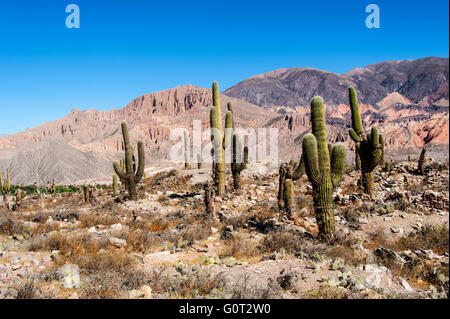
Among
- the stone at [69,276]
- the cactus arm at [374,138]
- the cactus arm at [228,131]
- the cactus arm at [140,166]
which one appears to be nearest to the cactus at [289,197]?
the cactus arm at [374,138]

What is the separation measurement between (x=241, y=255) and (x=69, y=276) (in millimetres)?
3207

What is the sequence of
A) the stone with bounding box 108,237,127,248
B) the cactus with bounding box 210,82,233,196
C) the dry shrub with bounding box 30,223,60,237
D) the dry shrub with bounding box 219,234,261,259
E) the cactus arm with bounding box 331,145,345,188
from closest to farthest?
the dry shrub with bounding box 219,234,261,259
the stone with bounding box 108,237,127,248
the cactus arm with bounding box 331,145,345,188
the dry shrub with bounding box 30,223,60,237
the cactus with bounding box 210,82,233,196

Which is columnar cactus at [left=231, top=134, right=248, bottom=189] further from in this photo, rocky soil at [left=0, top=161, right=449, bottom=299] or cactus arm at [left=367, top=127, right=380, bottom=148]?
cactus arm at [left=367, top=127, right=380, bottom=148]

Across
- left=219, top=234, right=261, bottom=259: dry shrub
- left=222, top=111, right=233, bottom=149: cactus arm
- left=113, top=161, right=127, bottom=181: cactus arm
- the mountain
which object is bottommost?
left=219, top=234, right=261, bottom=259: dry shrub

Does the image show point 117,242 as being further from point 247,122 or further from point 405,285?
point 247,122

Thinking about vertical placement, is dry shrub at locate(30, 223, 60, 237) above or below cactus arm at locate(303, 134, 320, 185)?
below

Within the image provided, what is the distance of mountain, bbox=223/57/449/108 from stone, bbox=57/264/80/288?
151 meters

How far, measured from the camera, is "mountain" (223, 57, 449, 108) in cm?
14438

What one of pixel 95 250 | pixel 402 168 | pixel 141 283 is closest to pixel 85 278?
pixel 141 283

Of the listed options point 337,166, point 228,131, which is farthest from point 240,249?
point 228,131

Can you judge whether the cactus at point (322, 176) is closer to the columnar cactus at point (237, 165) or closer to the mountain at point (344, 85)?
the columnar cactus at point (237, 165)

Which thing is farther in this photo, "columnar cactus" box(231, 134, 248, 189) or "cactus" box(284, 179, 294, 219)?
"columnar cactus" box(231, 134, 248, 189)

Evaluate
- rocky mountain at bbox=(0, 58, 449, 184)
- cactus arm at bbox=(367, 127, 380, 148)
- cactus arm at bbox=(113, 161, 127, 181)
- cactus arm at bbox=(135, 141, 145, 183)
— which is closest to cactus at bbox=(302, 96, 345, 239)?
cactus arm at bbox=(367, 127, 380, 148)
